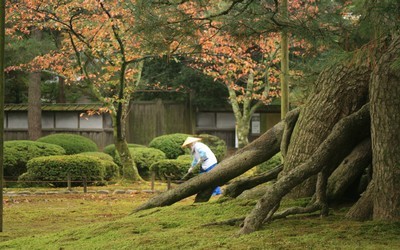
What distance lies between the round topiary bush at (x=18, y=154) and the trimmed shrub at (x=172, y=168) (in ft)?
11.1

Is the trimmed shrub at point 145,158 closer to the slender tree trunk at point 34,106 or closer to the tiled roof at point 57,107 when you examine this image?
the slender tree trunk at point 34,106

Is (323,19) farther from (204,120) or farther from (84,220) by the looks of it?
(204,120)

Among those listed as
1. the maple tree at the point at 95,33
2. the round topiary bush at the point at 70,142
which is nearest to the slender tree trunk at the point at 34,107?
the round topiary bush at the point at 70,142

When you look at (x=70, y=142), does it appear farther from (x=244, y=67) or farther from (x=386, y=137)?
(x=386, y=137)

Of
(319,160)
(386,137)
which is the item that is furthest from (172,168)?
(386,137)

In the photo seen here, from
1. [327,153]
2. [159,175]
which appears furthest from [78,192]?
[327,153]

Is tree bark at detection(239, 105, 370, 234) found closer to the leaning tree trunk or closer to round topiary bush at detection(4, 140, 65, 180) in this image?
the leaning tree trunk

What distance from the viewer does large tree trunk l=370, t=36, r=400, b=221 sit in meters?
6.08

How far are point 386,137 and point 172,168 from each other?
15592 mm

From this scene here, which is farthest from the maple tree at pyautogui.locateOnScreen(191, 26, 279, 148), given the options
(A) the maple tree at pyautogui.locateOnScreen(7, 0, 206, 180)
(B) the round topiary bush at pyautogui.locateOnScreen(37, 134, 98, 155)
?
(B) the round topiary bush at pyautogui.locateOnScreen(37, 134, 98, 155)

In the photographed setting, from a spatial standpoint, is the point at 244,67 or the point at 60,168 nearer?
the point at 60,168

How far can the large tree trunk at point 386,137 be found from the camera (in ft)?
19.9

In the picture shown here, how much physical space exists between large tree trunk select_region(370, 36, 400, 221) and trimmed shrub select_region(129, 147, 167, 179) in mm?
17487

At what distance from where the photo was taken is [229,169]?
9.06 metres
